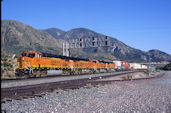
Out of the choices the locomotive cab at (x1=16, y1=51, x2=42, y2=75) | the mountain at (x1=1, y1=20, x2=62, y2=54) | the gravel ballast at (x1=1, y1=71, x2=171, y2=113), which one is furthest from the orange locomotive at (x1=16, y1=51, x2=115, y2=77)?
the mountain at (x1=1, y1=20, x2=62, y2=54)

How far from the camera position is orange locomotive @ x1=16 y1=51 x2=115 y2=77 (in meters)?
24.6

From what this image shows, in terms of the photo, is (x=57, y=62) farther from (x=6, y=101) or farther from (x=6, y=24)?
(x=6, y=24)

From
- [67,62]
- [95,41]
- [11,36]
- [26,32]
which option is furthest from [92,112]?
[26,32]

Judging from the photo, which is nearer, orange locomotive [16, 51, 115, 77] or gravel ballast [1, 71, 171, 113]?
gravel ballast [1, 71, 171, 113]

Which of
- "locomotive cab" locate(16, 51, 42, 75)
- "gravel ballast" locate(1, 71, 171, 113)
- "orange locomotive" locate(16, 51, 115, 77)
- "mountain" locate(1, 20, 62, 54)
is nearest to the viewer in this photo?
"gravel ballast" locate(1, 71, 171, 113)

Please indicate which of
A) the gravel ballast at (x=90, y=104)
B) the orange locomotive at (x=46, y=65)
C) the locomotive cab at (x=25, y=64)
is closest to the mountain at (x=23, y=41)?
the orange locomotive at (x=46, y=65)

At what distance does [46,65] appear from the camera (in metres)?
27.9

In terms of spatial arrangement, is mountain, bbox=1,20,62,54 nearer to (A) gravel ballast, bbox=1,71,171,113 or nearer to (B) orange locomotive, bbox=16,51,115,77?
(B) orange locomotive, bbox=16,51,115,77

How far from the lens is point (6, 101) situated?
9258mm

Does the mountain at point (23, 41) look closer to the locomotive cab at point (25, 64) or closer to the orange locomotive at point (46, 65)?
the orange locomotive at point (46, 65)

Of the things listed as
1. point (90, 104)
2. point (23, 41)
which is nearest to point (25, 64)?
point (90, 104)

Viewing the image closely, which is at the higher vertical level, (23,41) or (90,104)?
(23,41)

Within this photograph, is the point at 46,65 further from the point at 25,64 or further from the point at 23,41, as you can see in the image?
the point at 23,41

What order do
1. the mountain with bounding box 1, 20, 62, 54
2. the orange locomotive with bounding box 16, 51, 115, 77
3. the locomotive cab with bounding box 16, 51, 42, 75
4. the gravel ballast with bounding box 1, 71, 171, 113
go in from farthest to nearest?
the mountain with bounding box 1, 20, 62, 54 → the orange locomotive with bounding box 16, 51, 115, 77 → the locomotive cab with bounding box 16, 51, 42, 75 → the gravel ballast with bounding box 1, 71, 171, 113
